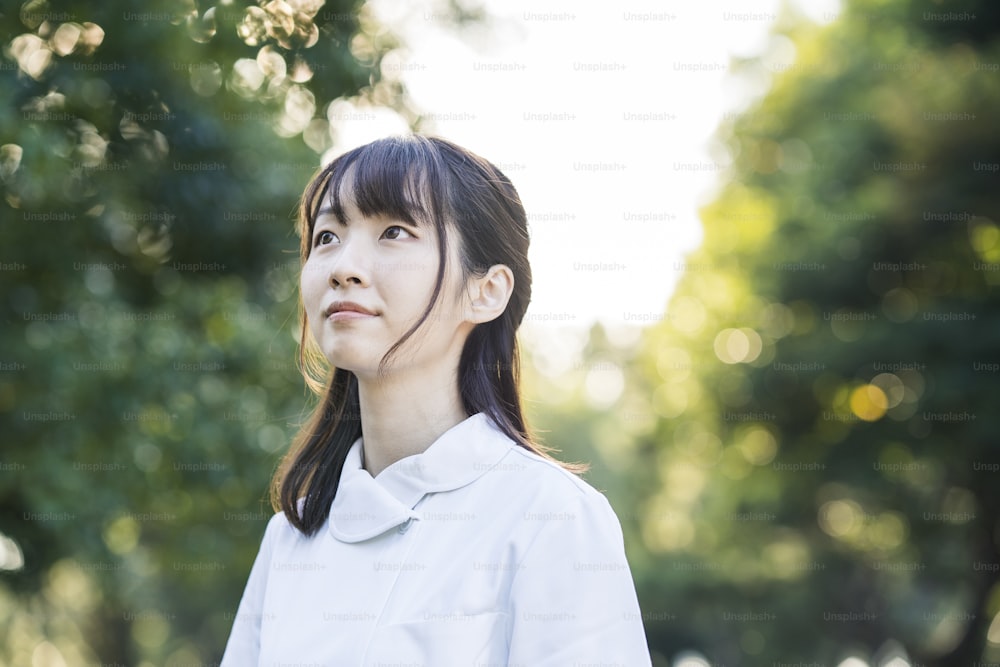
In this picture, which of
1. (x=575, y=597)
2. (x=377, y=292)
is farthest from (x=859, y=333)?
(x=575, y=597)

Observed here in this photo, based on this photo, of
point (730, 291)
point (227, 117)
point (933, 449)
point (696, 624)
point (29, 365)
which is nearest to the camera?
point (29, 365)

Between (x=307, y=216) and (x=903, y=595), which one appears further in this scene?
(x=903, y=595)

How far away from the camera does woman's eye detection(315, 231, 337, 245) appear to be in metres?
2.32

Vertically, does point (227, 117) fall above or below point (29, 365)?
above

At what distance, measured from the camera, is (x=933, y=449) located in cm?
1418

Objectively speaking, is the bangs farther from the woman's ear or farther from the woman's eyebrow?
the woman's ear

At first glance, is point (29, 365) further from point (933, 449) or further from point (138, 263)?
point (933, 449)

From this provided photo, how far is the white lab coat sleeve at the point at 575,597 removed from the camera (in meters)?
1.92

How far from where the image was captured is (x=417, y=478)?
7.39 ft

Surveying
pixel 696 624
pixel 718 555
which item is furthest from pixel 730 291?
pixel 696 624

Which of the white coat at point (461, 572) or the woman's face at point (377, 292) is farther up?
the woman's face at point (377, 292)

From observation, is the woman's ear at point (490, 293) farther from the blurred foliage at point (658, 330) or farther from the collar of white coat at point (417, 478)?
the blurred foliage at point (658, 330)

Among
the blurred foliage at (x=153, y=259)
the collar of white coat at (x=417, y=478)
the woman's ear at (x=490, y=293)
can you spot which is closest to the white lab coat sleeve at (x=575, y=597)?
the collar of white coat at (x=417, y=478)

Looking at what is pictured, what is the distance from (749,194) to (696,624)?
52.6 ft
